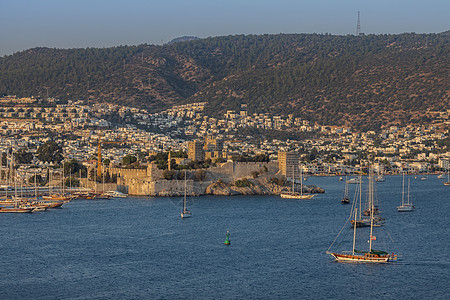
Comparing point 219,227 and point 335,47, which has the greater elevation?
point 335,47

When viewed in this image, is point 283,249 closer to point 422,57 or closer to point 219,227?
point 219,227

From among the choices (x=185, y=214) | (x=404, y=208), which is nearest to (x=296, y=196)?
(x=404, y=208)

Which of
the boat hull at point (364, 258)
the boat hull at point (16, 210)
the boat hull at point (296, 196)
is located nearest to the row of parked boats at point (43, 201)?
the boat hull at point (16, 210)

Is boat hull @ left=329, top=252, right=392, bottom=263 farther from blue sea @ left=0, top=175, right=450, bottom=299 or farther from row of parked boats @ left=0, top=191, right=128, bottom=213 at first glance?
row of parked boats @ left=0, top=191, right=128, bottom=213

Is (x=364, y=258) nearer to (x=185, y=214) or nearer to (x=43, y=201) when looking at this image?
(x=185, y=214)

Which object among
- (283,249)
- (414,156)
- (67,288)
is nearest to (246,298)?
(67,288)

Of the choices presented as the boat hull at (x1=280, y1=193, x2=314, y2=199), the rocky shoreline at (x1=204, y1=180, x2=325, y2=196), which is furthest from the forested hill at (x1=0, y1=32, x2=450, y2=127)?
the boat hull at (x1=280, y1=193, x2=314, y2=199)
